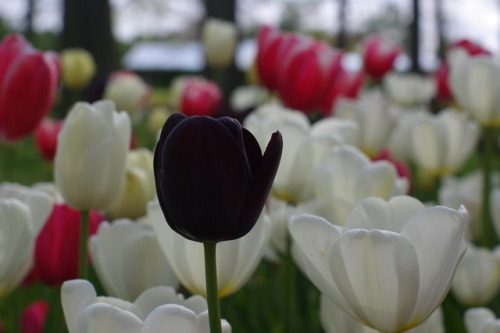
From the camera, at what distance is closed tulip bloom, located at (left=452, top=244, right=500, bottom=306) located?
1.21 m

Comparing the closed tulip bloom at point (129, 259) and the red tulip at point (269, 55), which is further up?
the closed tulip bloom at point (129, 259)

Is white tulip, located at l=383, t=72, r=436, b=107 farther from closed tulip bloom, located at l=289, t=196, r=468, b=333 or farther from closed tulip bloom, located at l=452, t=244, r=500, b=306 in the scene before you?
closed tulip bloom, located at l=289, t=196, r=468, b=333

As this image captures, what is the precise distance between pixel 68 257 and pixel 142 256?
234 millimetres

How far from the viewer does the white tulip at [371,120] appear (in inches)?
70.9

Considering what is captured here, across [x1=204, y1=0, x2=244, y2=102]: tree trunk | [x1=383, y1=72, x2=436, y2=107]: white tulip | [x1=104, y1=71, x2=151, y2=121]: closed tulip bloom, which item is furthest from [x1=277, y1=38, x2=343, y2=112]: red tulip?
[x1=204, y1=0, x2=244, y2=102]: tree trunk

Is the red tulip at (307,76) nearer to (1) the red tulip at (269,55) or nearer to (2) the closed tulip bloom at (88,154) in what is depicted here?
(1) the red tulip at (269,55)

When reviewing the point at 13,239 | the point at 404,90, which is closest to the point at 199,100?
the point at 404,90

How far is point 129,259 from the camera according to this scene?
923 mm

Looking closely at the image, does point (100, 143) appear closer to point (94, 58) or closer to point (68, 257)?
point (68, 257)

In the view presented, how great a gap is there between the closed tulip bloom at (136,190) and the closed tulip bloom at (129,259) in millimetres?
268

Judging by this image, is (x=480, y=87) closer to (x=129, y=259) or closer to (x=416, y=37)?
(x=129, y=259)

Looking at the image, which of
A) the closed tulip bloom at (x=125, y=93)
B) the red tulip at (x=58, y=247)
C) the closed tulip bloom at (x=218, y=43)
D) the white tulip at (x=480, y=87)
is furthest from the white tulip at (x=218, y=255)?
the closed tulip bloom at (x=218, y=43)

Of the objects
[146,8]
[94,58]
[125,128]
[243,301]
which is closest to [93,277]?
[243,301]

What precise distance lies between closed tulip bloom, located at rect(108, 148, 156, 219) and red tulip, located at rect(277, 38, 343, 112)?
0.60m
